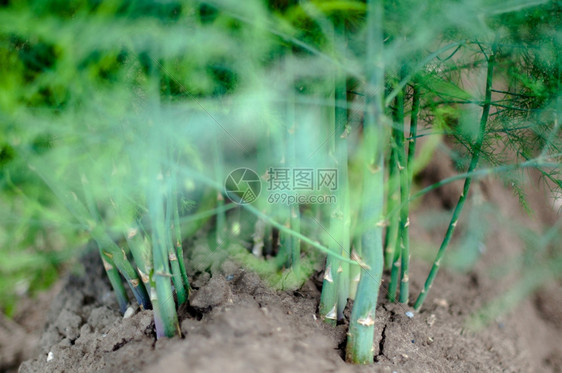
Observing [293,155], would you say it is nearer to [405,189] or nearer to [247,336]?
[405,189]

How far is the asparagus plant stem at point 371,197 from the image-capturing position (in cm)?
66

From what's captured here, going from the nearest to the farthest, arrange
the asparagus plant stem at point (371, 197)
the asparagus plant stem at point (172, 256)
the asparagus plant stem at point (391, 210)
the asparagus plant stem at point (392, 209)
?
1. the asparagus plant stem at point (371, 197)
2. the asparagus plant stem at point (172, 256)
3. the asparagus plant stem at point (392, 209)
4. the asparagus plant stem at point (391, 210)

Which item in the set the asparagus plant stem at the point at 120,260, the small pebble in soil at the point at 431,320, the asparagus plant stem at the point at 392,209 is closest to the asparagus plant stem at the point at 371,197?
the asparagus plant stem at the point at 392,209

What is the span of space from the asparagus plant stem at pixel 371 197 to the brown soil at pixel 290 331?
0.05 meters

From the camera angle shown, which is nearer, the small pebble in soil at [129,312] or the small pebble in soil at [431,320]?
the small pebble in soil at [129,312]

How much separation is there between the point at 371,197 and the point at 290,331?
11.0 inches

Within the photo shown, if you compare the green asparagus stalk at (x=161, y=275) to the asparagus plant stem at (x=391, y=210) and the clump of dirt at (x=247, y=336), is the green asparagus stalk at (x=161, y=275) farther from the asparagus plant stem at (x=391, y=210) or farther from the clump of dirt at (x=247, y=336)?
the asparagus plant stem at (x=391, y=210)

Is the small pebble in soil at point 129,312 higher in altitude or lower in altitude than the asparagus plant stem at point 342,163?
lower

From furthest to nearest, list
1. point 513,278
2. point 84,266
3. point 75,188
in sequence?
point 513,278
point 84,266
point 75,188

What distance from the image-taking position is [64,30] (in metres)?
0.67

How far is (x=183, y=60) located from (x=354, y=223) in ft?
1.54

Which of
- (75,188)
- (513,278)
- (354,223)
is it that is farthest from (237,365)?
(513,278)

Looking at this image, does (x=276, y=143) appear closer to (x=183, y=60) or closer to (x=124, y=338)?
(x=183, y=60)

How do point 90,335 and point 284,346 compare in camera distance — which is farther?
point 90,335
